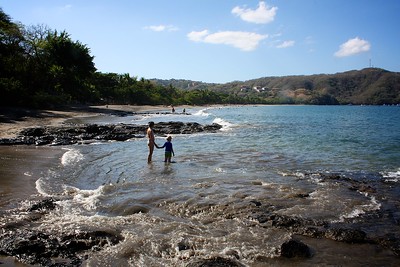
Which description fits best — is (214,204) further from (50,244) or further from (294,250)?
(50,244)

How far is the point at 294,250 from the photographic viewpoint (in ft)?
19.8

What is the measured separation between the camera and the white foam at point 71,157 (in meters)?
14.3

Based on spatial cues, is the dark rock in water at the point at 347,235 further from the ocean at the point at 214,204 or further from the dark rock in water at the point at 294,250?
the dark rock in water at the point at 294,250

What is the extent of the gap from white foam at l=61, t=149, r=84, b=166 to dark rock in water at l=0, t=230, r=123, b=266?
8191mm

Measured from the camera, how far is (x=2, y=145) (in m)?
17.3

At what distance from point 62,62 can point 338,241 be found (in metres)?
59.1

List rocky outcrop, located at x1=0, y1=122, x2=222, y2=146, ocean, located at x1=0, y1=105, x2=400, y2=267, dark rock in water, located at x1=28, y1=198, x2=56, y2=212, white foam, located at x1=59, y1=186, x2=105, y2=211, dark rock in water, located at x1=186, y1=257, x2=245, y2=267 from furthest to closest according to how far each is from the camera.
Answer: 1. rocky outcrop, located at x1=0, y1=122, x2=222, y2=146
2. white foam, located at x1=59, y1=186, x2=105, y2=211
3. dark rock in water, located at x1=28, y1=198, x2=56, y2=212
4. ocean, located at x1=0, y1=105, x2=400, y2=267
5. dark rock in water, located at x1=186, y1=257, x2=245, y2=267

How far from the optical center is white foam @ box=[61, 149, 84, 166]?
14256mm

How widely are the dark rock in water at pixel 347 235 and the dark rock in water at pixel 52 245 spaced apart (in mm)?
4679

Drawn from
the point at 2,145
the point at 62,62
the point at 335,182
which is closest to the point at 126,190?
the point at 335,182

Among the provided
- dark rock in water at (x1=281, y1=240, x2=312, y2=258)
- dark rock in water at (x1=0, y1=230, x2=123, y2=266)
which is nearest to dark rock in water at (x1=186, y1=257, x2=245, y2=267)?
dark rock in water at (x1=281, y1=240, x2=312, y2=258)

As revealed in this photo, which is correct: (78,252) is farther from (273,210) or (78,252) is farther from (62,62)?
(62,62)

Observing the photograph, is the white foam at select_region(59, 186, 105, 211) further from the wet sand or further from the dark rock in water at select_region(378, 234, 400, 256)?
the dark rock in water at select_region(378, 234, 400, 256)

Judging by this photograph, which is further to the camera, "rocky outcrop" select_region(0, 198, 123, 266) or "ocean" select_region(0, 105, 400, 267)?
"ocean" select_region(0, 105, 400, 267)
